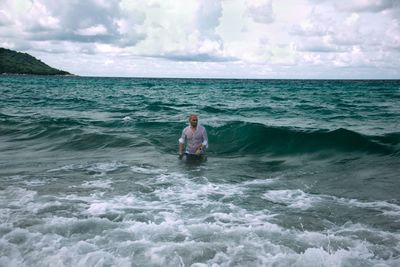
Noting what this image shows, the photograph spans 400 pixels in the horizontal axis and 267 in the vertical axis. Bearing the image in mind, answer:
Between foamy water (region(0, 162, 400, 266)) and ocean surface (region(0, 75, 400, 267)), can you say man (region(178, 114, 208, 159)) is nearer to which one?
ocean surface (region(0, 75, 400, 267))

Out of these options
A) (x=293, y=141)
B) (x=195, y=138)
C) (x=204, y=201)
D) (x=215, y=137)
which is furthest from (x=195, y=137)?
(x=215, y=137)

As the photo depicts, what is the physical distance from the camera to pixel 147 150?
13.9m

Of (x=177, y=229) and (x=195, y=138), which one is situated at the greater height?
(x=195, y=138)

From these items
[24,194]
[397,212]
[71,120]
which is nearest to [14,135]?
[71,120]

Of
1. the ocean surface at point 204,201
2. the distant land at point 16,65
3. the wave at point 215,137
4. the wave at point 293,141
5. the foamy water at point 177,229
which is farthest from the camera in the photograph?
the distant land at point 16,65

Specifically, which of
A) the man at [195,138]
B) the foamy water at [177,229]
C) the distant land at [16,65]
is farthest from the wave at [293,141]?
the distant land at [16,65]

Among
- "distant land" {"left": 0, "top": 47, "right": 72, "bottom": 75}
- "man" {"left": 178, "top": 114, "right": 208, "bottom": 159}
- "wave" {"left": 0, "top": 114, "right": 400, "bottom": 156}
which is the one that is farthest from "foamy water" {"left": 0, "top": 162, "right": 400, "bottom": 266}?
"distant land" {"left": 0, "top": 47, "right": 72, "bottom": 75}

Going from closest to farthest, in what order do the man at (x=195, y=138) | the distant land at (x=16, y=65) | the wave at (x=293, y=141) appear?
the man at (x=195, y=138), the wave at (x=293, y=141), the distant land at (x=16, y=65)

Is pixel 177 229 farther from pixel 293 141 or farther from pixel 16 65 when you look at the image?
pixel 16 65

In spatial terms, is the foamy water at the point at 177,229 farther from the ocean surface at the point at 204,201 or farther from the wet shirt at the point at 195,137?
the wet shirt at the point at 195,137

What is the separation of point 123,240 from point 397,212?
17.4 ft

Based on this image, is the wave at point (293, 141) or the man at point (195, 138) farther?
the wave at point (293, 141)

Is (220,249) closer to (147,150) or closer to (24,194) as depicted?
(24,194)

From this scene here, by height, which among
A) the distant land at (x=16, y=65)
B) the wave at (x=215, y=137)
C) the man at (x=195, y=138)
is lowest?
the wave at (x=215, y=137)
